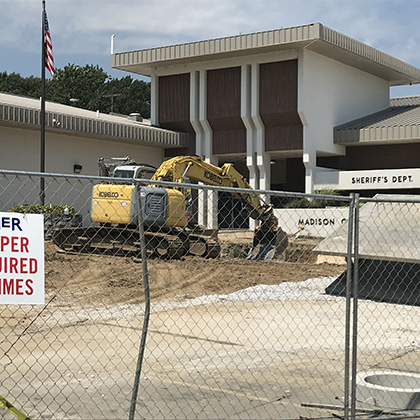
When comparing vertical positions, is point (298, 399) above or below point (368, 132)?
below

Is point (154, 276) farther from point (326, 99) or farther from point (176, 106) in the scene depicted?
point (176, 106)

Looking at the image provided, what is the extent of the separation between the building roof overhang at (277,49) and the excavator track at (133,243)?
15.2 metres

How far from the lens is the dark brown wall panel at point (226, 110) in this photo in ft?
133

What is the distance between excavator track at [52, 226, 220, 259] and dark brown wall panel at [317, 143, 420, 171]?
17968 mm

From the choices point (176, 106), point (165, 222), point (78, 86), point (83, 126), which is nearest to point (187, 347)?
point (165, 222)

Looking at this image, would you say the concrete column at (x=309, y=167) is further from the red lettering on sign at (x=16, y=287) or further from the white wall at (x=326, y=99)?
the red lettering on sign at (x=16, y=287)

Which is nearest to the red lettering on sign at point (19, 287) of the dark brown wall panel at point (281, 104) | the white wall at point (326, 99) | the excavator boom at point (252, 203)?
the excavator boom at point (252, 203)

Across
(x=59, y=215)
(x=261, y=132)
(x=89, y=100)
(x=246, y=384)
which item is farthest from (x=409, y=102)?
(x=246, y=384)

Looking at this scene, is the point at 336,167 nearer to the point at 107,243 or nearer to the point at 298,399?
the point at 107,243

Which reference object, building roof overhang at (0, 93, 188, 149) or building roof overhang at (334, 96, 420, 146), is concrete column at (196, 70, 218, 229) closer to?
building roof overhang at (0, 93, 188, 149)

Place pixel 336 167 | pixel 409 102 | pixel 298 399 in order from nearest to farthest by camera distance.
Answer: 1. pixel 298 399
2. pixel 336 167
3. pixel 409 102

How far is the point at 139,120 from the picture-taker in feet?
156

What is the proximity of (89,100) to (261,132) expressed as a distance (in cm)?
4733

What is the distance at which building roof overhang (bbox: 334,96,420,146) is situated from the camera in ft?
127
